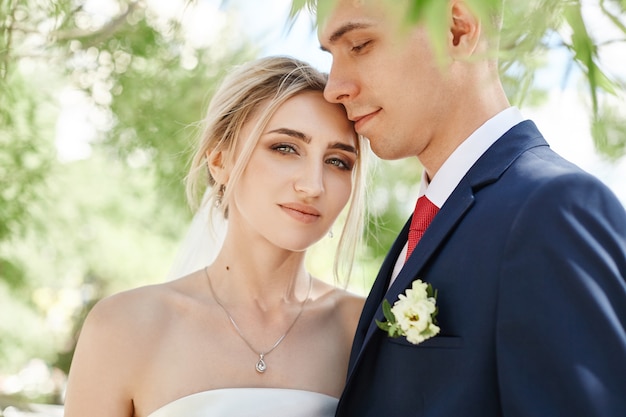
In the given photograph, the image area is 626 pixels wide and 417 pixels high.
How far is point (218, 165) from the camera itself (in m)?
3.30

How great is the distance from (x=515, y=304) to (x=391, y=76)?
937 millimetres

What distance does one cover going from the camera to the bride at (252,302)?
9.49 feet

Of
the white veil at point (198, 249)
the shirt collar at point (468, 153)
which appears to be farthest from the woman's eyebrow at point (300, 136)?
the white veil at point (198, 249)

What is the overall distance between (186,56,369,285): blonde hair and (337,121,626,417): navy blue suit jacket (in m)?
0.86

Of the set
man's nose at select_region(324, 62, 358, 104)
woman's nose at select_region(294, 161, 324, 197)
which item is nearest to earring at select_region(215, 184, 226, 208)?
woman's nose at select_region(294, 161, 324, 197)

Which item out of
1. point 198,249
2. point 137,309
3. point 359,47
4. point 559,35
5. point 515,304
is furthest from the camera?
point 198,249

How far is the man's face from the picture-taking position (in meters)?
2.71

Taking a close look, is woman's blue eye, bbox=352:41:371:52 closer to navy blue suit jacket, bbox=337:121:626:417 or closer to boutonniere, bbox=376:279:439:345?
navy blue suit jacket, bbox=337:121:626:417

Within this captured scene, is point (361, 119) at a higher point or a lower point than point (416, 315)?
higher

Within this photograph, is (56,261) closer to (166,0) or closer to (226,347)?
(166,0)

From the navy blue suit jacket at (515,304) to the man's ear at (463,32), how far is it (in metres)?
0.34

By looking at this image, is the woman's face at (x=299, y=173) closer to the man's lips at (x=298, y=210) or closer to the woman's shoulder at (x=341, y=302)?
the man's lips at (x=298, y=210)

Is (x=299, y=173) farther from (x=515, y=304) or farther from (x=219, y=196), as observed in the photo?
(x=515, y=304)

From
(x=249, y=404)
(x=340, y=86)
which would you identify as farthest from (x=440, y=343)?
(x=340, y=86)
